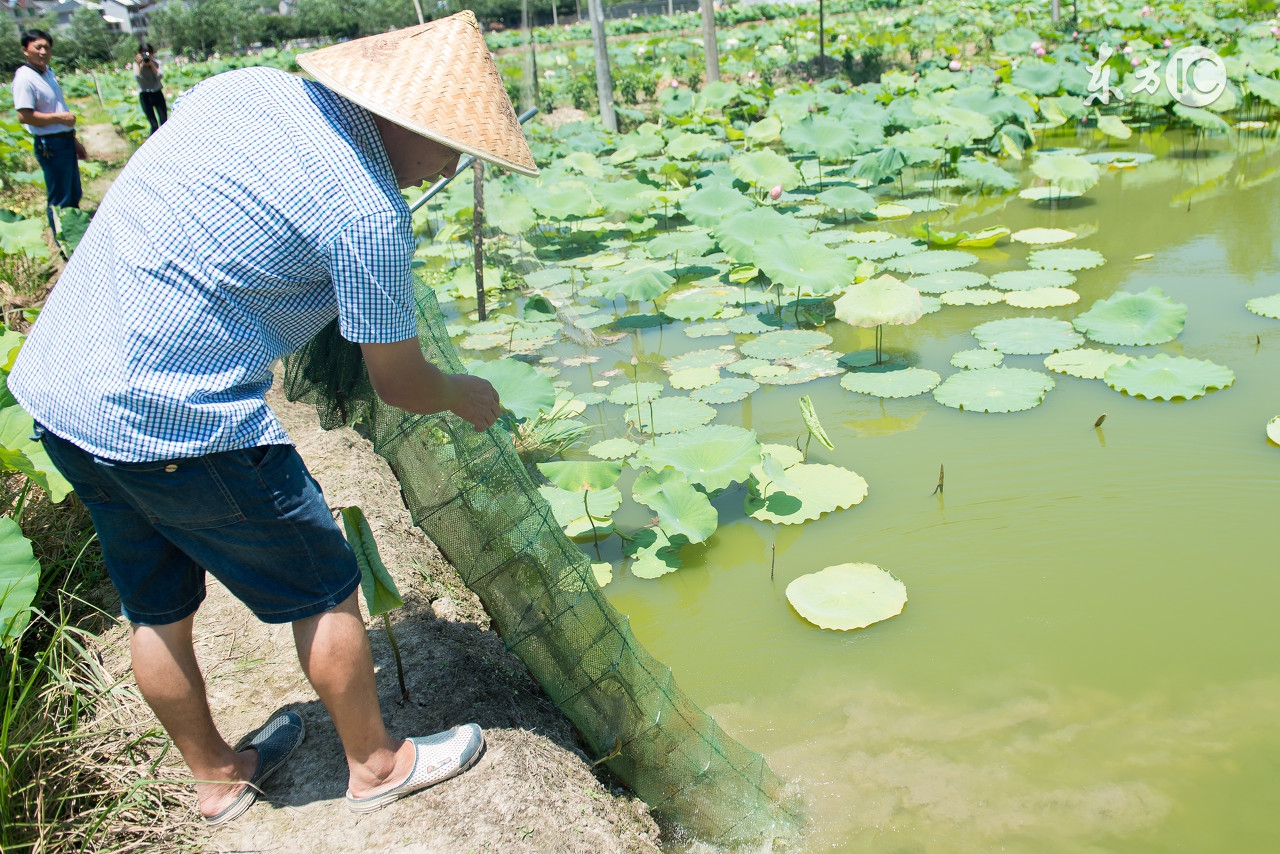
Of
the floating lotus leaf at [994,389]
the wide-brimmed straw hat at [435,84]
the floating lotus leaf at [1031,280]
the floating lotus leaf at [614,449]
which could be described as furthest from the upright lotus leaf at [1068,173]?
the wide-brimmed straw hat at [435,84]

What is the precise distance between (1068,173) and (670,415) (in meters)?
3.79

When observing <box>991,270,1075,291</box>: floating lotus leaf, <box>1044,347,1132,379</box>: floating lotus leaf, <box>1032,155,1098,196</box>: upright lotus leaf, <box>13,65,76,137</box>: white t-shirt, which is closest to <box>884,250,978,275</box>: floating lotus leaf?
<box>991,270,1075,291</box>: floating lotus leaf

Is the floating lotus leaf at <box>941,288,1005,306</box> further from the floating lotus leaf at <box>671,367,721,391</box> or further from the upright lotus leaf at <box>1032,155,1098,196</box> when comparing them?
the upright lotus leaf at <box>1032,155,1098,196</box>

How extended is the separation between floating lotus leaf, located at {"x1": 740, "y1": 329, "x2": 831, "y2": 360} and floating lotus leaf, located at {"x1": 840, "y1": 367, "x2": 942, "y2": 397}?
365mm

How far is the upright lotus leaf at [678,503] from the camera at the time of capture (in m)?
A: 2.76

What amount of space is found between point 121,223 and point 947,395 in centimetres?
300

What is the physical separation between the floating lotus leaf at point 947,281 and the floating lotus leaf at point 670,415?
5.31 feet

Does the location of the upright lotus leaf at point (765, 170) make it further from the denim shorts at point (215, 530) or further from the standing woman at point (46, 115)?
the denim shorts at point (215, 530)

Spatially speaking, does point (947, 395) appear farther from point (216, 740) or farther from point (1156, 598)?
point (216, 740)

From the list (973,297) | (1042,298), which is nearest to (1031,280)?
(1042,298)

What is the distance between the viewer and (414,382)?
1389 mm

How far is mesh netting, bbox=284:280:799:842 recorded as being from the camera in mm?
1746

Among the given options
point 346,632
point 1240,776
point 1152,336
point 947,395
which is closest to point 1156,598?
point 1240,776

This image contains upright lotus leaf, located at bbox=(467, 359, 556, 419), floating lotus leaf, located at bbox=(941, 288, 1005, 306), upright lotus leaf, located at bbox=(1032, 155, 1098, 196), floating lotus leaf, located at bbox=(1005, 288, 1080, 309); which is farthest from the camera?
upright lotus leaf, located at bbox=(1032, 155, 1098, 196)
